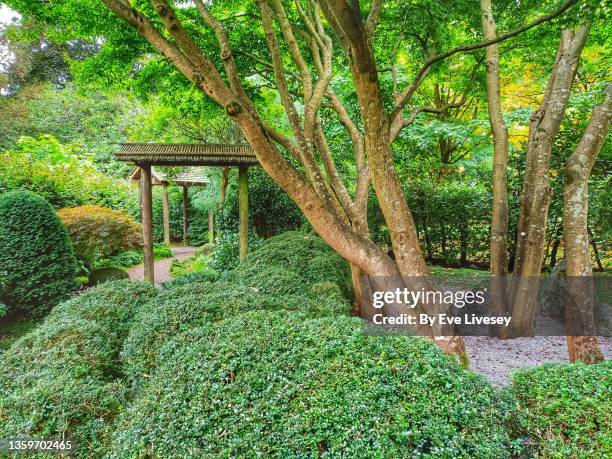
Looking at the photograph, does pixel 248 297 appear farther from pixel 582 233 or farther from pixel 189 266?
pixel 189 266

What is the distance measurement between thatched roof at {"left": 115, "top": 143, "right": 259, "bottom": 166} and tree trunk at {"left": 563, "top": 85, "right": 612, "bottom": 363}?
4071mm

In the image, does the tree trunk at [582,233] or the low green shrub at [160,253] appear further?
the low green shrub at [160,253]

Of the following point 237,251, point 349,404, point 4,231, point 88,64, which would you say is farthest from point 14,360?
point 237,251

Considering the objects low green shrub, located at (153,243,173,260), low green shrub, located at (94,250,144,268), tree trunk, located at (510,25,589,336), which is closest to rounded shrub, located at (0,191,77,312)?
low green shrub, located at (94,250,144,268)

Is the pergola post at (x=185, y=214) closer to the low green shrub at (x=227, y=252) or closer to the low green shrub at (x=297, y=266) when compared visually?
the low green shrub at (x=227, y=252)

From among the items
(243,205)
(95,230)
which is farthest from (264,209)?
(95,230)

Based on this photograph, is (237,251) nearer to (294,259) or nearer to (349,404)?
(294,259)

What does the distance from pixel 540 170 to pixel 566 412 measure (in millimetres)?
2425

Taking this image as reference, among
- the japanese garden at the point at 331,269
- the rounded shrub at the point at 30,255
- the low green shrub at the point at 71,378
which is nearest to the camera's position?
the japanese garden at the point at 331,269

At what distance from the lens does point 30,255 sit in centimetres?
465

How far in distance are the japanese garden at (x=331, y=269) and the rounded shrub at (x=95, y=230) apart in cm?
4

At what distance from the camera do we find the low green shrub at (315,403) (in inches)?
55.6

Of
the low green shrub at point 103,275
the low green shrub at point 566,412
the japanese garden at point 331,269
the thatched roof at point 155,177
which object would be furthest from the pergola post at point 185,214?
the low green shrub at point 566,412

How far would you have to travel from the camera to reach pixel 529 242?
325 centimetres
